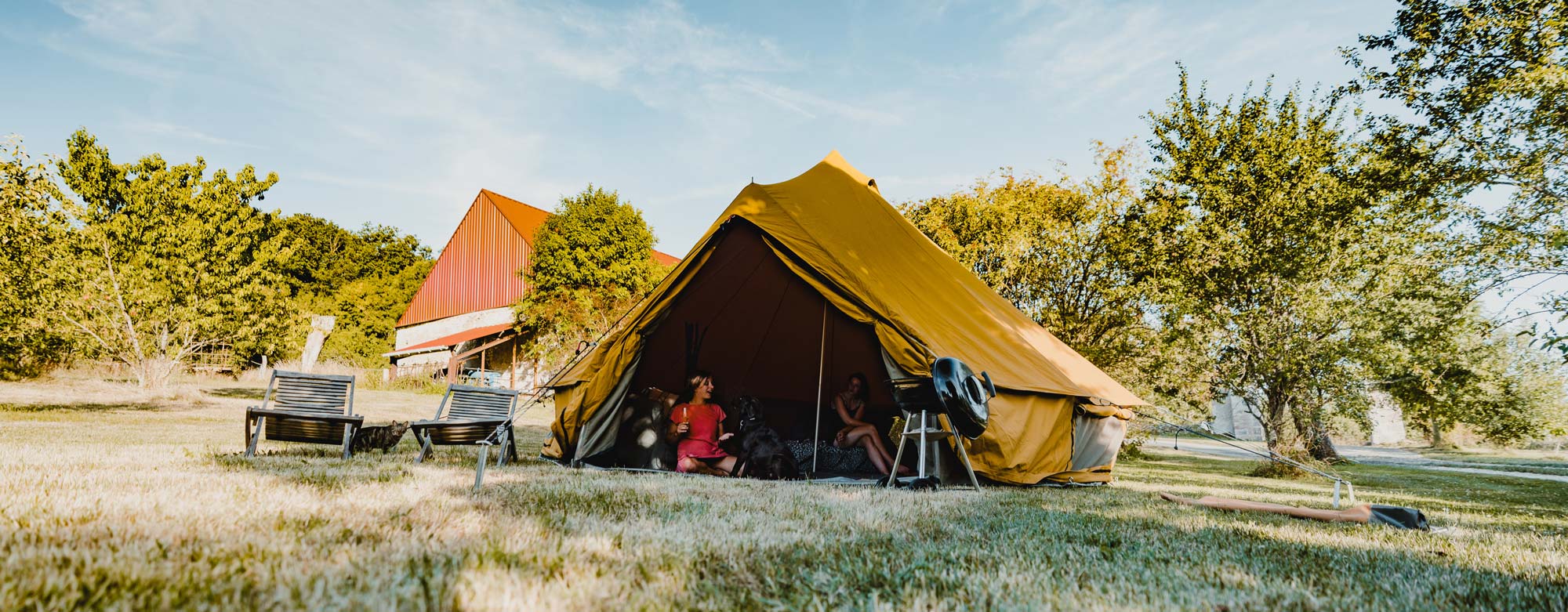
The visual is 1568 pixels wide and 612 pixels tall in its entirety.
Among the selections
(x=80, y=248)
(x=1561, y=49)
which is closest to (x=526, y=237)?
(x=80, y=248)

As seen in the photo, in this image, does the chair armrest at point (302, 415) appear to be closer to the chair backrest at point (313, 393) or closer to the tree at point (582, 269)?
the chair backrest at point (313, 393)

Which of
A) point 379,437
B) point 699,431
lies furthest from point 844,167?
point 379,437

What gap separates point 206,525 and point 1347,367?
38.0 ft

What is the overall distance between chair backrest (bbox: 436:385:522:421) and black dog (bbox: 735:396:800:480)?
2.03 meters

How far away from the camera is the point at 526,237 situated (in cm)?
2478

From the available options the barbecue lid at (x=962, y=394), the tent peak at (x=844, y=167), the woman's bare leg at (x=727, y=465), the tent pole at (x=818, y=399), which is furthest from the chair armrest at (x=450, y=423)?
the tent peak at (x=844, y=167)

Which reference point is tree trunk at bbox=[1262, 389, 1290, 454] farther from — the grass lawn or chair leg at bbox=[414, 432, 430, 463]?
chair leg at bbox=[414, 432, 430, 463]

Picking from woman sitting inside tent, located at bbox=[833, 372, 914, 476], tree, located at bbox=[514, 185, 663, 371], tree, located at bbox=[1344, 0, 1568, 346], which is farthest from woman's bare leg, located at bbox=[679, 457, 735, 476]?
tree, located at bbox=[514, 185, 663, 371]

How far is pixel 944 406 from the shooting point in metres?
4.45

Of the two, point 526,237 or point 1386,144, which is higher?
point 526,237

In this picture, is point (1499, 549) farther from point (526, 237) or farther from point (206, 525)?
point (526, 237)

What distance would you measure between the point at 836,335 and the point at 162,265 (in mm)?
12637

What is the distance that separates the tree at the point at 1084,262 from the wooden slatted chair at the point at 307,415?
9692 mm

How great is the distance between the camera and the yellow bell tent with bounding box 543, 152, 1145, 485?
522 centimetres
